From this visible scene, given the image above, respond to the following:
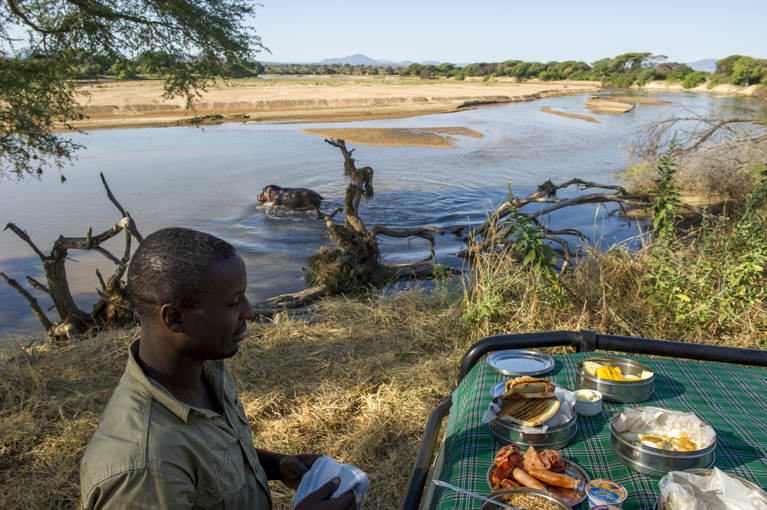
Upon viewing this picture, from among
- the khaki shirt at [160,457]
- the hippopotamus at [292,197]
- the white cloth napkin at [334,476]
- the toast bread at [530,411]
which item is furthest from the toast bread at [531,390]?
the hippopotamus at [292,197]

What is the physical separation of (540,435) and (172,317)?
1340 mm

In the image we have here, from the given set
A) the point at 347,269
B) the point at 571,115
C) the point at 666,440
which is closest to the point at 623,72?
the point at 571,115

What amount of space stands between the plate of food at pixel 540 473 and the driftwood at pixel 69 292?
539 cm

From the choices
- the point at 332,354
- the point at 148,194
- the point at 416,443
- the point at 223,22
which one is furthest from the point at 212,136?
the point at 416,443

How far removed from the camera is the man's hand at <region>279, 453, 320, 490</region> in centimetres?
208

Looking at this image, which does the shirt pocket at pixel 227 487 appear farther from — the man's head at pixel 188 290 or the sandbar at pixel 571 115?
the sandbar at pixel 571 115

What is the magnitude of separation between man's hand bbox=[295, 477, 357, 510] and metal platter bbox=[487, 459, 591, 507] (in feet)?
1.55

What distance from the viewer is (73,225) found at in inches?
530

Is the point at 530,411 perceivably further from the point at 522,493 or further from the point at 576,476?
the point at 522,493

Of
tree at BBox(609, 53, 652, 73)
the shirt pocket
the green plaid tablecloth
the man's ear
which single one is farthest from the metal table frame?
tree at BBox(609, 53, 652, 73)

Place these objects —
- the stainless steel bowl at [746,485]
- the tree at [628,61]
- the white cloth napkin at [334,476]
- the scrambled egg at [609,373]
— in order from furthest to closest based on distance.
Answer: the tree at [628,61], the scrambled egg at [609,373], the white cloth napkin at [334,476], the stainless steel bowl at [746,485]

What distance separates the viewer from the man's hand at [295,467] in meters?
2.08

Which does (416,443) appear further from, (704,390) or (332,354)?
(704,390)

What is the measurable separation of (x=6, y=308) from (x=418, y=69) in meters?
96.5
